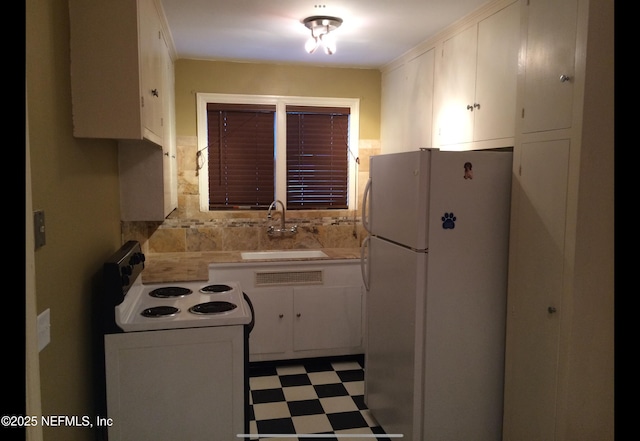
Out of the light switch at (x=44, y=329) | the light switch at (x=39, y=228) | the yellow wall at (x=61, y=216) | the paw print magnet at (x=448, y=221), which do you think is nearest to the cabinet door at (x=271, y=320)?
the yellow wall at (x=61, y=216)

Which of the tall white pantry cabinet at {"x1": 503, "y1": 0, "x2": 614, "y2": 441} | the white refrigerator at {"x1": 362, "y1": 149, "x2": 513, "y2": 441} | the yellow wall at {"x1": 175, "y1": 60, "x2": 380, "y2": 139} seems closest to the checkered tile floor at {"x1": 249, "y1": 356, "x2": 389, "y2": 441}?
the white refrigerator at {"x1": 362, "y1": 149, "x2": 513, "y2": 441}

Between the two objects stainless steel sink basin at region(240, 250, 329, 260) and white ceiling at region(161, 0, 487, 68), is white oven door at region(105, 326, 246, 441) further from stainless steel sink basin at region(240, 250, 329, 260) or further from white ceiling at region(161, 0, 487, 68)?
white ceiling at region(161, 0, 487, 68)

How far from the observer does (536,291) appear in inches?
86.8

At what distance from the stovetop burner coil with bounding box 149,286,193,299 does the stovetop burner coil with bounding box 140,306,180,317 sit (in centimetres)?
27

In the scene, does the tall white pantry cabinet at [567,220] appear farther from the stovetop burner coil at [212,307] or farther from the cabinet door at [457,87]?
the stovetop burner coil at [212,307]

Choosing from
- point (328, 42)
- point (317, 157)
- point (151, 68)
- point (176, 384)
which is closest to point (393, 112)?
point (317, 157)

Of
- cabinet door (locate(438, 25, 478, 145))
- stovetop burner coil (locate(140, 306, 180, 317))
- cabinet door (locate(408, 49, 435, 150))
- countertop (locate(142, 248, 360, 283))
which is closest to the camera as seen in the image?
stovetop burner coil (locate(140, 306, 180, 317))

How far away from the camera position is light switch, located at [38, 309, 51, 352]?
1.50 m

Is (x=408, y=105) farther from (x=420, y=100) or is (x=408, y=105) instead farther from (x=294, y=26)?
(x=294, y=26)

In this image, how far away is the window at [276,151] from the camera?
414 cm

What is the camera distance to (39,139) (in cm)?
155
